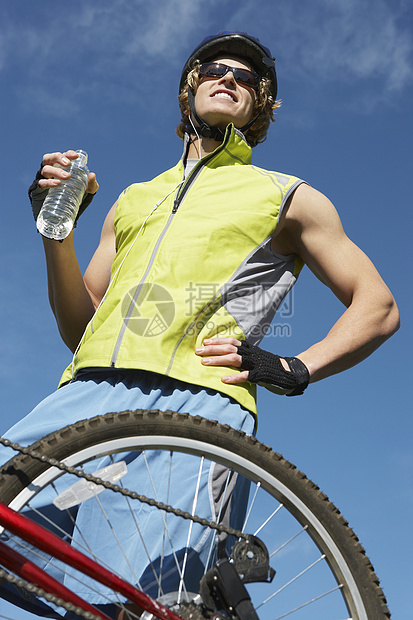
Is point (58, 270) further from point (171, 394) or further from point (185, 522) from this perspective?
point (185, 522)

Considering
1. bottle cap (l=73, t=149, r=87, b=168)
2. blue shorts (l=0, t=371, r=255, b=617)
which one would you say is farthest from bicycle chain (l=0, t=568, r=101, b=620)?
bottle cap (l=73, t=149, r=87, b=168)

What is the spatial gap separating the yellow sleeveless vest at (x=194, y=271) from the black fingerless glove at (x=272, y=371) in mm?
84

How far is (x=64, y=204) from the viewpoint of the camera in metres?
2.94

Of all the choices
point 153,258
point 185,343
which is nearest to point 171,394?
point 185,343

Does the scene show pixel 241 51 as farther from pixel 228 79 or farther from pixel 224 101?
pixel 224 101

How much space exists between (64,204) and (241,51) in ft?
4.69

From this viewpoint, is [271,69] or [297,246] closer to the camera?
[297,246]

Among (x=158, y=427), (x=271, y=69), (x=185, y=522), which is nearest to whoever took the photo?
(x=158, y=427)

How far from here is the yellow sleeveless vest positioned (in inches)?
99.4

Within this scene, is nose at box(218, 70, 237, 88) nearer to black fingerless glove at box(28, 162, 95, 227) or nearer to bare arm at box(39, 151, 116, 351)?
bare arm at box(39, 151, 116, 351)

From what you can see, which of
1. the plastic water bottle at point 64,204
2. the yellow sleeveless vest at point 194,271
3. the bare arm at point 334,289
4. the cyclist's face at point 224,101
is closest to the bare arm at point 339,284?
the bare arm at point 334,289

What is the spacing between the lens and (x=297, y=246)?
10.0 feet

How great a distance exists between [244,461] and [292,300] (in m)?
1.54

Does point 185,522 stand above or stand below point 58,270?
below
